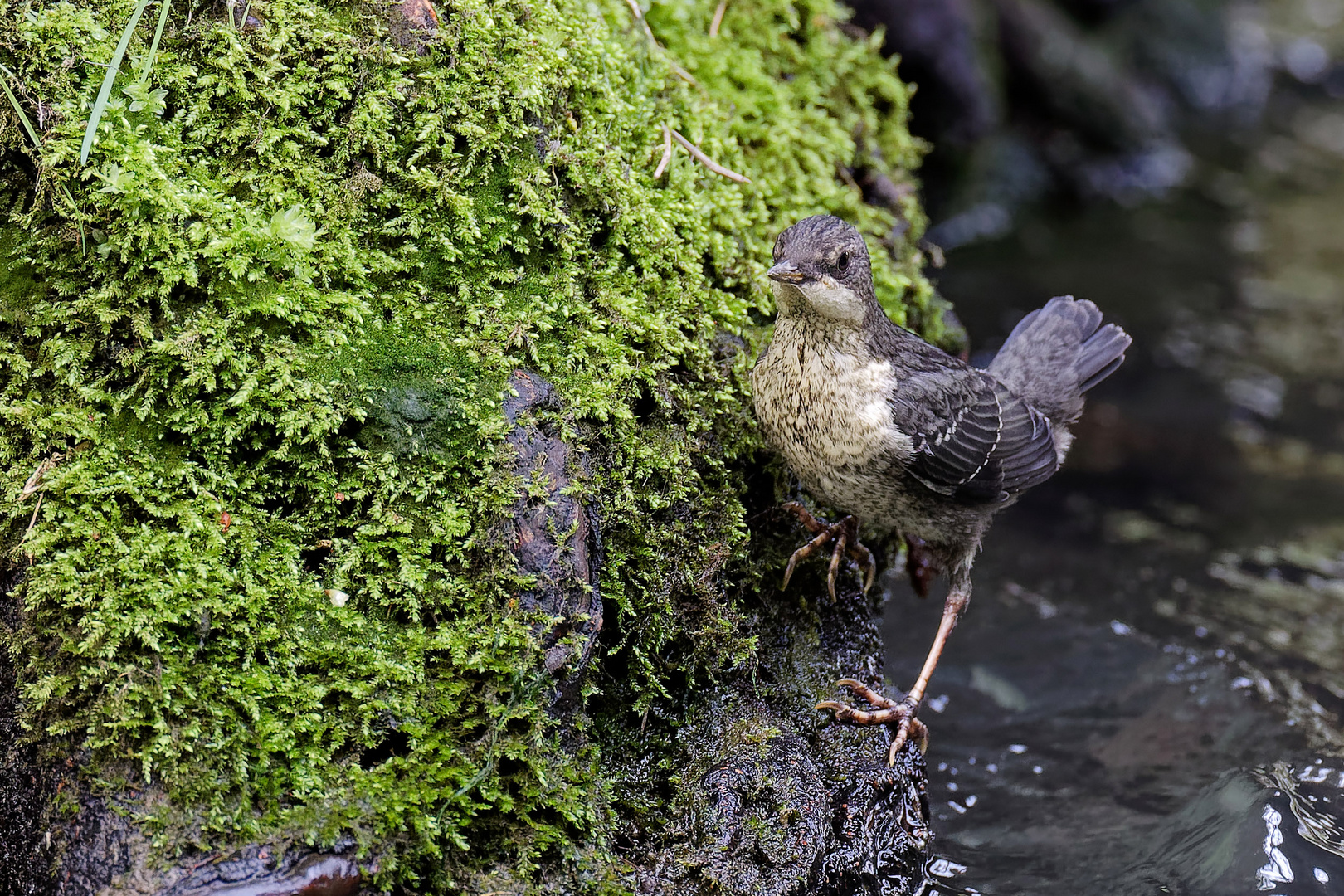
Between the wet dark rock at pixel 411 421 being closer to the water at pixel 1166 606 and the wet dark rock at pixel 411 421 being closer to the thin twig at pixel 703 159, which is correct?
the thin twig at pixel 703 159

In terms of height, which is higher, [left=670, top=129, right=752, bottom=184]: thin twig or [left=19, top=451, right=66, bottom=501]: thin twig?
[left=670, top=129, right=752, bottom=184]: thin twig

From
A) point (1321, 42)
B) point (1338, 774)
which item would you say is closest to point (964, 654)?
point (1338, 774)

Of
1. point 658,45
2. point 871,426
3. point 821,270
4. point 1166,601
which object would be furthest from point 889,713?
point 1166,601

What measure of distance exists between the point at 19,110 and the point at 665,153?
6.97ft

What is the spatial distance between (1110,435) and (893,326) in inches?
185

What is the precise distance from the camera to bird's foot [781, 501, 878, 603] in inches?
152

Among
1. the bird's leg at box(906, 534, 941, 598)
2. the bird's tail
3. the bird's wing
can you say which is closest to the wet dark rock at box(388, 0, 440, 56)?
the bird's wing

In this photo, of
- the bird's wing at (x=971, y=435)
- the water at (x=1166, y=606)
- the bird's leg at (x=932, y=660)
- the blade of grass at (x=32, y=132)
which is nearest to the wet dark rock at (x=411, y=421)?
the blade of grass at (x=32, y=132)

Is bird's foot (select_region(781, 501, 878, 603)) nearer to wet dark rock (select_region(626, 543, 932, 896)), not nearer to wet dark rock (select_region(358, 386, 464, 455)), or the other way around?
wet dark rock (select_region(626, 543, 932, 896))

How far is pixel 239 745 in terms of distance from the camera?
2619 mm

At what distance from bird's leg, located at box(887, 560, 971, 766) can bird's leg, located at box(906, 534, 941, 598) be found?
41cm

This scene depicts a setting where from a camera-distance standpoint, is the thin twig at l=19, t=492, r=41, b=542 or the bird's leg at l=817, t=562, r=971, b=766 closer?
the thin twig at l=19, t=492, r=41, b=542

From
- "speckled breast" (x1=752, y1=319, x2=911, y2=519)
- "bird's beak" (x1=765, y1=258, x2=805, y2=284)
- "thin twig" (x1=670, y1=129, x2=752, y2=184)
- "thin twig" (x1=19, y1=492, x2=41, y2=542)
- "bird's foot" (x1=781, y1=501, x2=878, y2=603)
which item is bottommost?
"bird's foot" (x1=781, y1=501, x2=878, y2=603)

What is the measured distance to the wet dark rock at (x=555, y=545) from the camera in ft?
9.55
